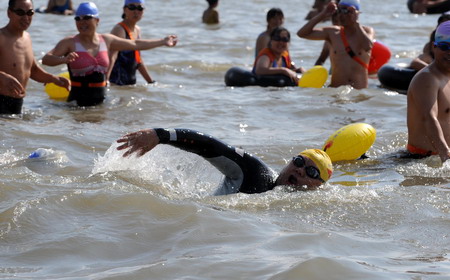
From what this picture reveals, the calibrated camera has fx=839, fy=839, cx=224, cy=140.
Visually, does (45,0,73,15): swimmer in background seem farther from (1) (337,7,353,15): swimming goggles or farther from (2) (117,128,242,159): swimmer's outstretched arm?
(2) (117,128,242,159): swimmer's outstretched arm

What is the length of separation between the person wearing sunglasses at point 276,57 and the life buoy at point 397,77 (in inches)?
54.7

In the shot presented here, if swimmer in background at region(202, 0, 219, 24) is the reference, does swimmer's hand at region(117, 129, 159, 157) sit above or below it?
above

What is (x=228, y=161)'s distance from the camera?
6.54 m

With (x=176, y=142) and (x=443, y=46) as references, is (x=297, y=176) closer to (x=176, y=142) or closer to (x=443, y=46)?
(x=176, y=142)

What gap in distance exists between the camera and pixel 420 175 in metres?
7.80

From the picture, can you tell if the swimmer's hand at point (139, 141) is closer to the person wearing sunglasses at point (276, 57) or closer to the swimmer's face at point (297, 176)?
the swimmer's face at point (297, 176)

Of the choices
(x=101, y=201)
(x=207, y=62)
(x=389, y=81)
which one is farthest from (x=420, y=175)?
(x=207, y=62)

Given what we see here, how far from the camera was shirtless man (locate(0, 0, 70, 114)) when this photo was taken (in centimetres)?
960

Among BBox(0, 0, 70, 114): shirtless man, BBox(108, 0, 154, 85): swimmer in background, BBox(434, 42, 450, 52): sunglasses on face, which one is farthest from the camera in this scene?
BBox(108, 0, 154, 85): swimmer in background

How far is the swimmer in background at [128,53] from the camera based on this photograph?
12508 millimetres

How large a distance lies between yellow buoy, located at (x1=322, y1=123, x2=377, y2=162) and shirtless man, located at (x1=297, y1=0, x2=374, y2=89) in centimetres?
360

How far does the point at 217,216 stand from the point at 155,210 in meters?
0.49

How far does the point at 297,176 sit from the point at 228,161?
552mm

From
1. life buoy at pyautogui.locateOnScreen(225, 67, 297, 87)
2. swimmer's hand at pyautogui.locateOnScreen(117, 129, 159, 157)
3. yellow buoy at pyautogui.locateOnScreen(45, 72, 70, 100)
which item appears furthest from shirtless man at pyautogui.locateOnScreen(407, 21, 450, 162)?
yellow buoy at pyautogui.locateOnScreen(45, 72, 70, 100)
